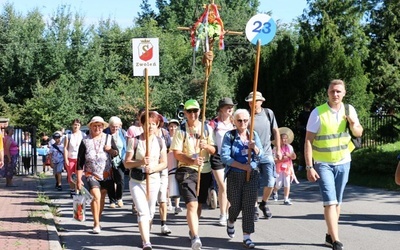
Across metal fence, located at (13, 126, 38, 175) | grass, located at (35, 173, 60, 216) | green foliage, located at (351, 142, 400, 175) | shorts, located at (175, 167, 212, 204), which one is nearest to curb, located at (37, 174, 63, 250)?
grass, located at (35, 173, 60, 216)

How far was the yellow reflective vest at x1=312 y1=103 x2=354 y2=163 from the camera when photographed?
8.20m

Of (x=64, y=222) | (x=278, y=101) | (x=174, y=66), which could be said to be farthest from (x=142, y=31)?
(x=64, y=222)

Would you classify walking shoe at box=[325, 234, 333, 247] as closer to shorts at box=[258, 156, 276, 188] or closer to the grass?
shorts at box=[258, 156, 276, 188]

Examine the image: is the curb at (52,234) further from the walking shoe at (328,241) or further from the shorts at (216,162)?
the walking shoe at (328,241)

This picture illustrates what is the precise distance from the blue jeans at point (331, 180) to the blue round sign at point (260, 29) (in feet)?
6.47

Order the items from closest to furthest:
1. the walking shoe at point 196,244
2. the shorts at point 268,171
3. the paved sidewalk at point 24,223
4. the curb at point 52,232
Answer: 1. the walking shoe at point 196,244
2. the curb at point 52,232
3. the paved sidewalk at point 24,223
4. the shorts at point 268,171

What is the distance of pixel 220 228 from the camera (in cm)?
1045

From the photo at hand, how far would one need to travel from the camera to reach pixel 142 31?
193ft

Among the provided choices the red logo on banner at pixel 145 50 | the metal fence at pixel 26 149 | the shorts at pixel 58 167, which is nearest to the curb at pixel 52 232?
the red logo on banner at pixel 145 50

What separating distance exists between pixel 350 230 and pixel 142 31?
50343 millimetres

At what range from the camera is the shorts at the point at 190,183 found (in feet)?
28.5

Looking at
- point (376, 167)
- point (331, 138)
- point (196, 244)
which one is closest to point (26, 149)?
point (376, 167)

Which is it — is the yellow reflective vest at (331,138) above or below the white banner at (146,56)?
below

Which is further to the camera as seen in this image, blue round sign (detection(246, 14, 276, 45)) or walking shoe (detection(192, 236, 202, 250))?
blue round sign (detection(246, 14, 276, 45))
